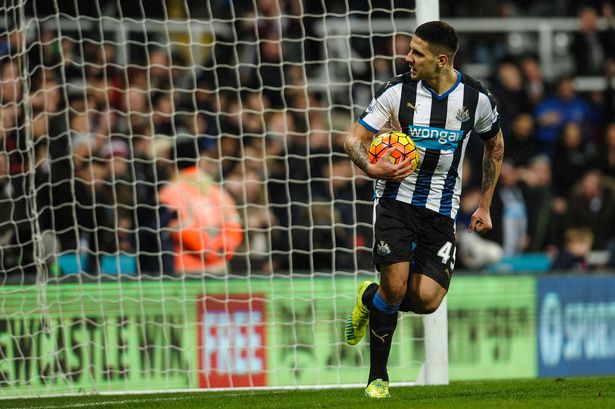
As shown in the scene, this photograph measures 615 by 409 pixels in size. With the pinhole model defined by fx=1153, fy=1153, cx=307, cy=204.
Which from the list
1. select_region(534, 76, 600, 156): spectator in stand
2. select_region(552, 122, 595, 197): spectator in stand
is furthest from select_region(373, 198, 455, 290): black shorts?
select_region(534, 76, 600, 156): spectator in stand

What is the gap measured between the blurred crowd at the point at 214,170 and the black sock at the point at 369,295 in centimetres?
242

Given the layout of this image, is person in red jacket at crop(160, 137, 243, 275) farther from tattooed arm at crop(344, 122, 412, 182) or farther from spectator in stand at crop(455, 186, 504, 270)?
tattooed arm at crop(344, 122, 412, 182)

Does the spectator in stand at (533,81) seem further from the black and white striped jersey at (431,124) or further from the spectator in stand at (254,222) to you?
the black and white striped jersey at (431,124)

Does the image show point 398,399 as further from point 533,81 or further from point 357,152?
point 533,81

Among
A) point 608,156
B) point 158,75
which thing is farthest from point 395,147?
point 608,156

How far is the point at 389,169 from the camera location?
261 inches

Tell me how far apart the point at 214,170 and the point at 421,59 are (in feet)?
15.1

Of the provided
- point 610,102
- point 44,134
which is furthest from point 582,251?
point 44,134

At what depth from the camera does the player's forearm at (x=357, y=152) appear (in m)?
6.75

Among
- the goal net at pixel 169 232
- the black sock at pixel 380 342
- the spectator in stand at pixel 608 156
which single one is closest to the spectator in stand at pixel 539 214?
the spectator in stand at pixel 608 156

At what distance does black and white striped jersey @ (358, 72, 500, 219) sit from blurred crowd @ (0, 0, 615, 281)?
2.45 m

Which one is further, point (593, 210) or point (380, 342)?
point (593, 210)

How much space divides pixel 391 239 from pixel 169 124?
5041mm

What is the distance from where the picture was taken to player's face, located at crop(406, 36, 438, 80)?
22.7 ft
